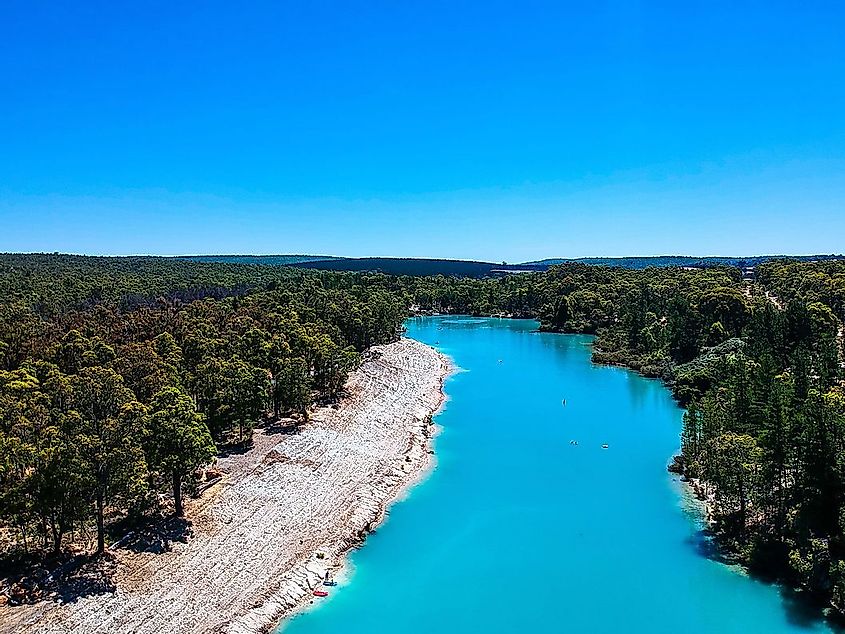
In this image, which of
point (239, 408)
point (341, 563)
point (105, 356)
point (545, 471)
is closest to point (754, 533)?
point (545, 471)

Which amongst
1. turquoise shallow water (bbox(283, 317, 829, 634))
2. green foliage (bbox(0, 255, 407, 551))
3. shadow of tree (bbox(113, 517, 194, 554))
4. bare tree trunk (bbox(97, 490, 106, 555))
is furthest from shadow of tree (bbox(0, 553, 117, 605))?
turquoise shallow water (bbox(283, 317, 829, 634))

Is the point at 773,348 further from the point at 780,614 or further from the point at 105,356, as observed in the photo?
the point at 105,356

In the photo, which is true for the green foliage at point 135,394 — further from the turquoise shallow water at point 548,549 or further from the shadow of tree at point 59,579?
the turquoise shallow water at point 548,549

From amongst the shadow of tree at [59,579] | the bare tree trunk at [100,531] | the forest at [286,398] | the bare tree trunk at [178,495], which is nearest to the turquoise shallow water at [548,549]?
the forest at [286,398]

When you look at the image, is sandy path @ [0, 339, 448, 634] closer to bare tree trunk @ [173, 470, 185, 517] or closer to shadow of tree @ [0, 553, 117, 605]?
shadow of tree @ [0, 553, 117, 605]

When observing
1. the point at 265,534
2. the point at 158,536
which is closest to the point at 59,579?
the point at 158,536

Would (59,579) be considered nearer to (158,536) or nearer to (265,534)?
(158,536)
